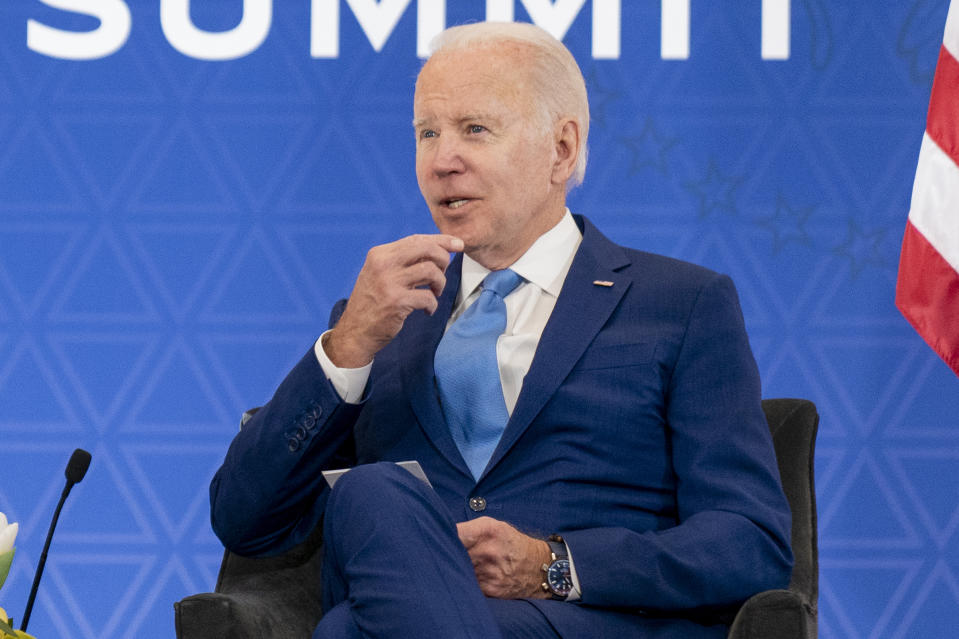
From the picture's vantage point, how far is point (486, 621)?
3.93 ft

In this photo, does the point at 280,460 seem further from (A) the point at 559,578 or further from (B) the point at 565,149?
(B) the point at 565,149

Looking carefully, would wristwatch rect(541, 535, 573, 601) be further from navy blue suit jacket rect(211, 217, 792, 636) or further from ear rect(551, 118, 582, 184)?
ear rect(551, 118, 582, 184)

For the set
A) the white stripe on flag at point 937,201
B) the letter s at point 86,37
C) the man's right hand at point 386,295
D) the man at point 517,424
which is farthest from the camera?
the letter s at point 86,37

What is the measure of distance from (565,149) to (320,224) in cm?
108

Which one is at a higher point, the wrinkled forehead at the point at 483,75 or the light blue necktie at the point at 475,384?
the wrinkled forehead at the point at 483,75

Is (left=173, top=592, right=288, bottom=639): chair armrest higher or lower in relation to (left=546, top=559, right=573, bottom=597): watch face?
higher

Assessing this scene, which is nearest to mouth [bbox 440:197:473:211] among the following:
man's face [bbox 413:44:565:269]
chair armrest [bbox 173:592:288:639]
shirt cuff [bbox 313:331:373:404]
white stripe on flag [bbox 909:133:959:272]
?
man's face [bbox 413:44:565:269]

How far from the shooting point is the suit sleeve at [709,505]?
4.67 ft

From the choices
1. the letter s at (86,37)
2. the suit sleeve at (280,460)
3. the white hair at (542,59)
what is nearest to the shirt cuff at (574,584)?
the suit sleeve at (280,460)

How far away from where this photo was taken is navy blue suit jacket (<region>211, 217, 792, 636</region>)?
145 cm

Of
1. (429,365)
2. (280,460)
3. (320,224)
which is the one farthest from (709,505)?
(320,224)

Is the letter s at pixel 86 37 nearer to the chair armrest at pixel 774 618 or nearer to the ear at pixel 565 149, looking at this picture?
the ear at pixel 565 149

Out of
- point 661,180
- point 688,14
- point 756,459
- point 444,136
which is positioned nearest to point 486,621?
point 756,459

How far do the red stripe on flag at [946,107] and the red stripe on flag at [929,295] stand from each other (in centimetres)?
21
